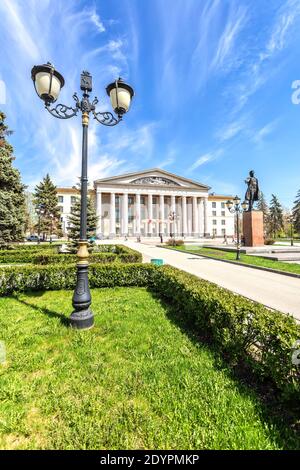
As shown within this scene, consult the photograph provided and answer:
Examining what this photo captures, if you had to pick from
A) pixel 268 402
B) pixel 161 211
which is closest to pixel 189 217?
pixel 161 211

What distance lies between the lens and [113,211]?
65.4 meters

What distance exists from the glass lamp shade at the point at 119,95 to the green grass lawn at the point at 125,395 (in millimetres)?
4734

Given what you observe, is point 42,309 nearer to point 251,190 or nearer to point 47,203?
point 251,190

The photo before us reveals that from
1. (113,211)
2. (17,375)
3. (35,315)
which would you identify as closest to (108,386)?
(17,375)

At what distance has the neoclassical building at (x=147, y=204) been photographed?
6494 cm

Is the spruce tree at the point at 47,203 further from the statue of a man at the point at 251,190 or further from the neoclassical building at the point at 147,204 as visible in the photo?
the statue of a man at the point at 251,190

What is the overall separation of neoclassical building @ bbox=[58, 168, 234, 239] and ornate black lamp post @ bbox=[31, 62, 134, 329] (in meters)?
57.4

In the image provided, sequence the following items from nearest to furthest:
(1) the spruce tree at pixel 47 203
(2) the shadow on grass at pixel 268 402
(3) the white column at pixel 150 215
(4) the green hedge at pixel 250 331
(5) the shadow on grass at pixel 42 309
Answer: (2) the shadow on grass at pixel 268 402
(4) the green hedge at pixel 250 331
(5) the shadow on grass at pixel 42 309
(1) the spruce tree at pixel 47 203
(3) the white column at pixel 150 215

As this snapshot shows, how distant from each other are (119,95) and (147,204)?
6520cm

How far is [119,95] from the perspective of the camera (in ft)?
15.5

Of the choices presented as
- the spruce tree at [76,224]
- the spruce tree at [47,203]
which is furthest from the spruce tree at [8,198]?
the spruce tree at [47,203]

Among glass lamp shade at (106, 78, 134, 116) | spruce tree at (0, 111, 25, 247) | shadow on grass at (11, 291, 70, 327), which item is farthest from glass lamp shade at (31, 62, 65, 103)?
spruce tree at (0, 111, 25, 247)

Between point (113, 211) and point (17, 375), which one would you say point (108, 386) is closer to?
point (17, 375)
